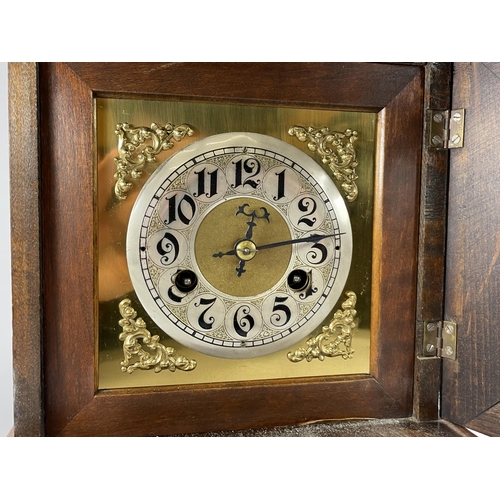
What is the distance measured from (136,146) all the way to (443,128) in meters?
0.56

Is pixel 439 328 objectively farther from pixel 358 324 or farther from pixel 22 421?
pixel 22 421

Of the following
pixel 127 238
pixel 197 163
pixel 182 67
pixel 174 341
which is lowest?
pixel 174 341

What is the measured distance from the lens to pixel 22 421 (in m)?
0.86

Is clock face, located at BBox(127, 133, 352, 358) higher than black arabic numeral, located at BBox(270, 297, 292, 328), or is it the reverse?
clock face, located at BBox(127, 133, 352, 358)

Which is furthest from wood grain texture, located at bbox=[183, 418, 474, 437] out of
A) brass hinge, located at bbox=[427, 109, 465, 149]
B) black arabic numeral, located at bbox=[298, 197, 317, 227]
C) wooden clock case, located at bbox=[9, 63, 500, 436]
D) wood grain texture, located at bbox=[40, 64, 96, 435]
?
brass hinge, located at bbox=[427, 109, 465, 149]

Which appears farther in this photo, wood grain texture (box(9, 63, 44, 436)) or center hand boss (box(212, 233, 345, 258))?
center hand boss (box(212, 233, 345, 258))

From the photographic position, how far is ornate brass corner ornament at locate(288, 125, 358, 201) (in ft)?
3.14

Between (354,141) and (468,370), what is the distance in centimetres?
46

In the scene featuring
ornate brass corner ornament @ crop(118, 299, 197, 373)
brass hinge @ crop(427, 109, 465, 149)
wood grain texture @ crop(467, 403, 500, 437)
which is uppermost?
brass hinge @ crop(427, 109, 465, 149)

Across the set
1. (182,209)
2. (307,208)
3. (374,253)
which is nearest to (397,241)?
(374,253)

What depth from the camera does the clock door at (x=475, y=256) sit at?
2.98ft

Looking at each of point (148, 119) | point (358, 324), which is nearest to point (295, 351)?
point (358, 324)

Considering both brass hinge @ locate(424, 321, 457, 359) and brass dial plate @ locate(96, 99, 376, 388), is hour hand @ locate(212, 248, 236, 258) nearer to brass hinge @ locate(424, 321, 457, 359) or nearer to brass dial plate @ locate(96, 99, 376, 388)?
brass dial plate @ locate(96, 99, 376, 388)

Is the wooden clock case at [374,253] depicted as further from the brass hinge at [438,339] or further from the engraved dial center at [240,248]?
the engraved dial center at [240,248]
